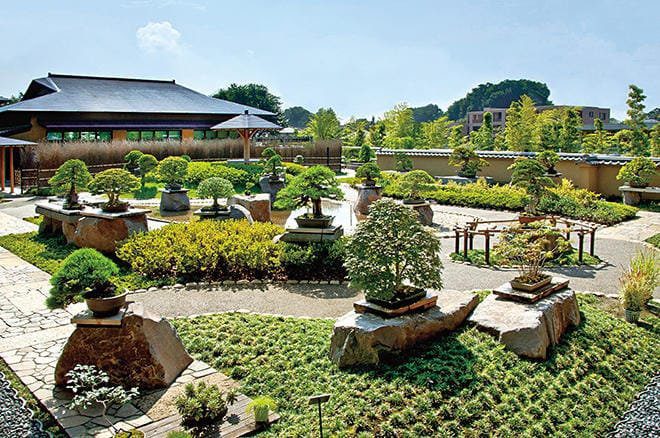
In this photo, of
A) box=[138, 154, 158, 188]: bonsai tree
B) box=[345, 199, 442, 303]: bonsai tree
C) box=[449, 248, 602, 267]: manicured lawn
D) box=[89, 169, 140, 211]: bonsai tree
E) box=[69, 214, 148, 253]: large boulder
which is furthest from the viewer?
box=[138, 154, 158, 188]: bonsai tree

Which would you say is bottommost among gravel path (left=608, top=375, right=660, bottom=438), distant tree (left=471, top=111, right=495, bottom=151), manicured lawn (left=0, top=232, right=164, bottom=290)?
gravel path (left=608, top=375, right=660, bottom=438)

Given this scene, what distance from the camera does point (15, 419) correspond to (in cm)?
533

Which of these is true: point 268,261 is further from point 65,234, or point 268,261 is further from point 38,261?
point 65,234

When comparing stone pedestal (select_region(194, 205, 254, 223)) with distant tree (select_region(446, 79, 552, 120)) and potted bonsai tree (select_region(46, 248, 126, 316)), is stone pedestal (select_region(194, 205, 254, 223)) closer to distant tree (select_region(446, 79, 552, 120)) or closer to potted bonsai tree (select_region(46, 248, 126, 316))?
potted bonsai tree (select_region(46, 248, 126, 316))

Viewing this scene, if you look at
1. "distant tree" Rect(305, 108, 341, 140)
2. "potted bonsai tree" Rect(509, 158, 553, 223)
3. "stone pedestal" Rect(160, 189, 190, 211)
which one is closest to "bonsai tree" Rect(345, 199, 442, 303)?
"potted bonsai tree" Rect(509, 158, 553, 223)

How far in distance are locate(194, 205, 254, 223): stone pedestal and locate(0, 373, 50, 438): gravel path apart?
8024mm

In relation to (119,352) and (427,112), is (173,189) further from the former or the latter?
(427,112)

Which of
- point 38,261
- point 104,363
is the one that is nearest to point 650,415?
point 104,363

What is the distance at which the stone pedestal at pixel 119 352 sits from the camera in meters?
5.81

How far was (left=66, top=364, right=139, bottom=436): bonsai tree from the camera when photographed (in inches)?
203

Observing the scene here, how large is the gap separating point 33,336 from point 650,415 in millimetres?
6939

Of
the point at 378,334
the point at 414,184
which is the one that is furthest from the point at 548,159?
the point at 378,334

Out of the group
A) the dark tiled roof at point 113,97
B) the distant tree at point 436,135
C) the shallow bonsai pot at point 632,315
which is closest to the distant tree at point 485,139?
the distant tree at point 436,135

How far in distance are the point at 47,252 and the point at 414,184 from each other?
839 centimetres
